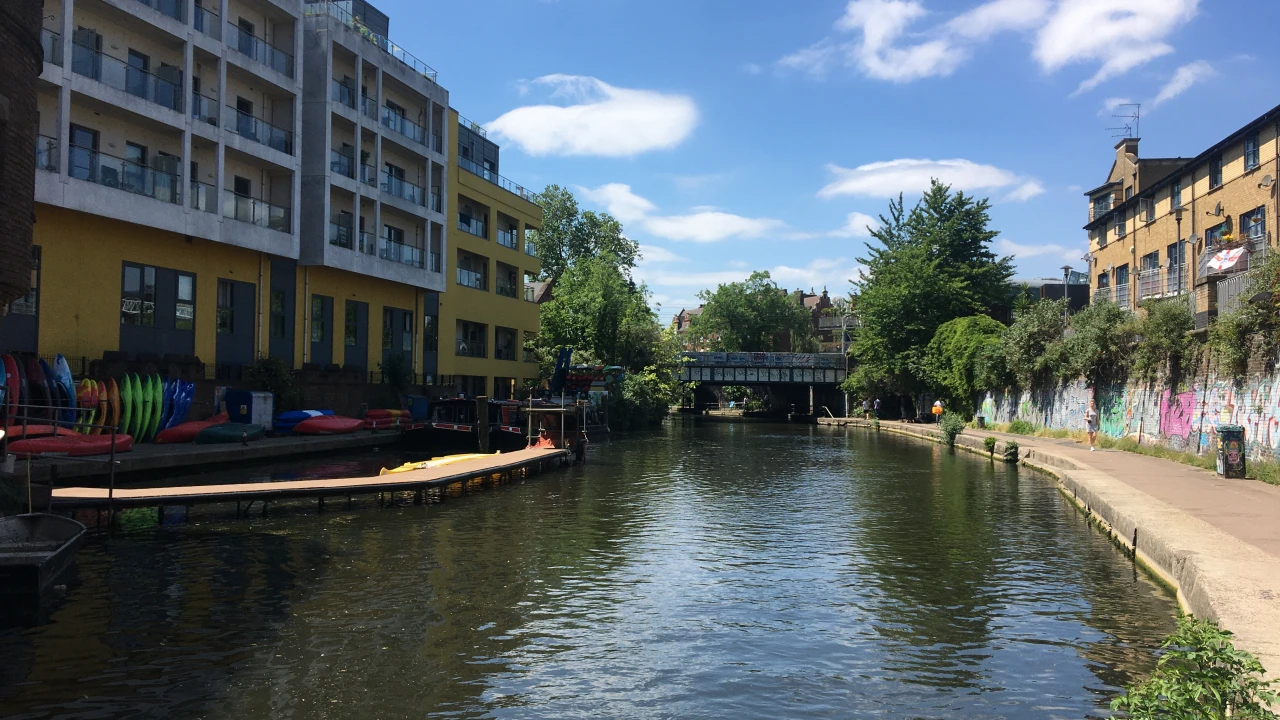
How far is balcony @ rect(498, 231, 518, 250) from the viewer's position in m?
53.3

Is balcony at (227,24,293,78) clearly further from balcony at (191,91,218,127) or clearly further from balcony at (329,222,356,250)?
balcony at (329,222,356,250)

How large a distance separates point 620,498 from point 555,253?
6586cm

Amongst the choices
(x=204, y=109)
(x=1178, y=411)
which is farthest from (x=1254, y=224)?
(x=204, y=109)

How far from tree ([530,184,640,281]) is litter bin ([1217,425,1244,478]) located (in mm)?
67439

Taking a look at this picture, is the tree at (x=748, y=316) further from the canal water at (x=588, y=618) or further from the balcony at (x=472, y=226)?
the canal water at (x=588, y=618)

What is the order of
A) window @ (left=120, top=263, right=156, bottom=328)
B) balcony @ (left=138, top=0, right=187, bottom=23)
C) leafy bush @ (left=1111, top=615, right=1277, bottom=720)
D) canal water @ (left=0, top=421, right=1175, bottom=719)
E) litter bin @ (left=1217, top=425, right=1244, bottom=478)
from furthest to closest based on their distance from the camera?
balcony @ (left=138, top=0, right=187, bottom=23) < window @ (left=120, top=263, right=156, bottom=328) < litter bin @ (left=1217, top=425, right=1244, bottom=478) < canal water @ (left=0, top=421, right=1175, bottom=719) < leafy bush @ (left=1111, top=615, right=1277, bottom=720)

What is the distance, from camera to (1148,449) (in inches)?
1104

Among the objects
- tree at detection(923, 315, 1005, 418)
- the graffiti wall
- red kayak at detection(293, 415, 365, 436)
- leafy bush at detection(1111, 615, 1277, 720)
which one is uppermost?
tree at detection(923, 315, 1005, 418)

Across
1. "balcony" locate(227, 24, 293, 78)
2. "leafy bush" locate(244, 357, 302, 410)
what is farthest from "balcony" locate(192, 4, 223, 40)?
"leafy bush" locate(244, 357, 302, 410)

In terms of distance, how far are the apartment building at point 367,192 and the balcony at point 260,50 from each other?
2.05m

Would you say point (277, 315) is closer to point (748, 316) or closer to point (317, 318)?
point (317, 318)

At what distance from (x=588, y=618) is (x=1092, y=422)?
87.3 feet

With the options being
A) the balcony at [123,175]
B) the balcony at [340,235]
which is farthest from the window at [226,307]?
the balcony at [340,235]

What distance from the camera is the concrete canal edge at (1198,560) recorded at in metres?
7.75
